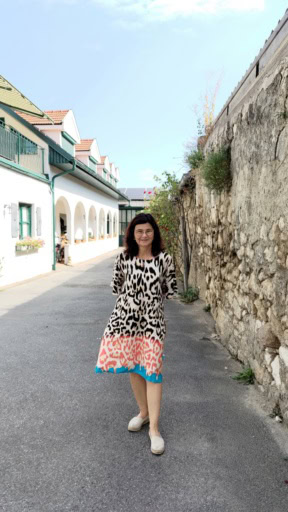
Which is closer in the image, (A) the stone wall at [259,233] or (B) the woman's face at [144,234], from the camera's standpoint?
(B) the woman's face at [144,234]

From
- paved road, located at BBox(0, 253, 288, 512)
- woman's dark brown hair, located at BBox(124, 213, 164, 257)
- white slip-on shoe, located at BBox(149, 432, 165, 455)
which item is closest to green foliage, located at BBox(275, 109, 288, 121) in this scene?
woman's dark brown hair, located at BBox(124, 213, 164, 257)

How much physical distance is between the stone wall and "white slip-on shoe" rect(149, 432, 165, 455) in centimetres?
91

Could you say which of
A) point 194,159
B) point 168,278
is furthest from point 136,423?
point 194,159

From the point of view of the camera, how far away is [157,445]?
2203mm

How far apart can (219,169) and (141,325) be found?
2.27 meters

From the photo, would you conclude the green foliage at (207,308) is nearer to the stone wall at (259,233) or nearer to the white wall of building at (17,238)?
the stone wall at (259,233)

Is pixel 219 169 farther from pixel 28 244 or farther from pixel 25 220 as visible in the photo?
pixel 25 220

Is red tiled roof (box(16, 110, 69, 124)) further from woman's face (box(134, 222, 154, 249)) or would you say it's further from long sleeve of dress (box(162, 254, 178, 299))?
long sleeve of dress (box(162, 254, 178, 299))

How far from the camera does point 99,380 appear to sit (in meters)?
3.29

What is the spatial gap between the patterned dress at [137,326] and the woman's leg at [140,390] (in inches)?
3.8

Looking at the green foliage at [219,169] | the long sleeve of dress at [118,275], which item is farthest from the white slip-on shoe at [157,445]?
the green foliage at [219,169]

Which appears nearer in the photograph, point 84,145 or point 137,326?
point 137,326

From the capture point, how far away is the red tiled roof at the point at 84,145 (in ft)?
62.5

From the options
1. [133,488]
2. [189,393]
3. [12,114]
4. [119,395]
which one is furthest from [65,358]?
[12,114]
